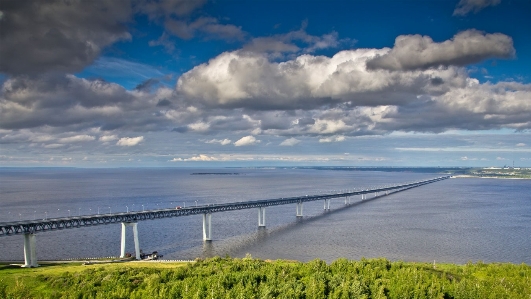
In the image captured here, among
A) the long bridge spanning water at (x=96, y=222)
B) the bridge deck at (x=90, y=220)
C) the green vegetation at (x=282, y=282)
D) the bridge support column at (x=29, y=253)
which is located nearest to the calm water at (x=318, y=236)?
the long bridge spanning water at (x=96, y=222)

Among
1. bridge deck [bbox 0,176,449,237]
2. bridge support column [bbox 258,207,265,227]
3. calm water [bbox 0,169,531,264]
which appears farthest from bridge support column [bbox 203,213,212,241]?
bridge support column [bbox 258,207,265,227]

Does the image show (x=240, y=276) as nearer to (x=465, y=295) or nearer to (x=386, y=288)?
(x=386, y=288)

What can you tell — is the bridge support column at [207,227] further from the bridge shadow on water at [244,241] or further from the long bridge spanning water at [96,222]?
the bridge shadow on water at [244,241]

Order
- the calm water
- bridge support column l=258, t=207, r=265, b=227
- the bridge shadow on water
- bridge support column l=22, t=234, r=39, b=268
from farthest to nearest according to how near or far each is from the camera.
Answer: bridge support column l=258, t=207, r=265, b=227, the bridge shadow on water, the calm water, bridge support column l=22, t=234, r=39, b=268

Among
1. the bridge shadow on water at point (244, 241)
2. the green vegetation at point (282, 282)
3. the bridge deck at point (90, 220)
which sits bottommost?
the bridge shadow on water at point (244, 241)

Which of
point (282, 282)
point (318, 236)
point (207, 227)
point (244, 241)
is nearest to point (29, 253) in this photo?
point (207, 227)

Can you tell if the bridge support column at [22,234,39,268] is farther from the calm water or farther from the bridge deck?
the calm water
